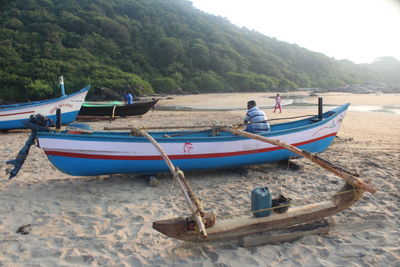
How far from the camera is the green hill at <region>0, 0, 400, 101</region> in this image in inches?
1299

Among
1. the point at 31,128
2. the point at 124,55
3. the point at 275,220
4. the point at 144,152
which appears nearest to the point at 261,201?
the point at 275,220

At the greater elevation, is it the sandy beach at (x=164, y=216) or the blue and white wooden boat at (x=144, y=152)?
the blue and white wooden boat at (x=144, y=152)

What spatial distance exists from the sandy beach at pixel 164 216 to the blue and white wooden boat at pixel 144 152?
0.34 metres

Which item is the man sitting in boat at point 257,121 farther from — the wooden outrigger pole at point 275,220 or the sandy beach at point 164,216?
the wooden outrigger pole at point 275,220

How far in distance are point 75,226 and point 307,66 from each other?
83.1 metres

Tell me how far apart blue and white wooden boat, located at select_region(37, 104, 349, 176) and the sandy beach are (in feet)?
1.12

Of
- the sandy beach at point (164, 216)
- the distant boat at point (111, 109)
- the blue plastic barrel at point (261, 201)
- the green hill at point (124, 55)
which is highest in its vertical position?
the green hill at point (124, 55)

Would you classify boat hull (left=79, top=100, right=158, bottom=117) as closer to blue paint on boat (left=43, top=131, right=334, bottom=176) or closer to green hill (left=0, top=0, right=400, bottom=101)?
blue paint on boat (left=43, top=131, right=334, bottom=176)

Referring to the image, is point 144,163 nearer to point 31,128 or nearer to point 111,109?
point 31,128

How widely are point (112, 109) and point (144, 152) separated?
10433 mm

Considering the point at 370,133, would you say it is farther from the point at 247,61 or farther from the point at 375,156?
the point at 247,61

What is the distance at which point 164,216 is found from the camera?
427 centimetres

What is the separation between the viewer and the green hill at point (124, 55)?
33000 mm

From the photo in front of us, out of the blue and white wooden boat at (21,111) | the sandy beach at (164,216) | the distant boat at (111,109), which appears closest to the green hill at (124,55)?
the distant boat at (111,109)
